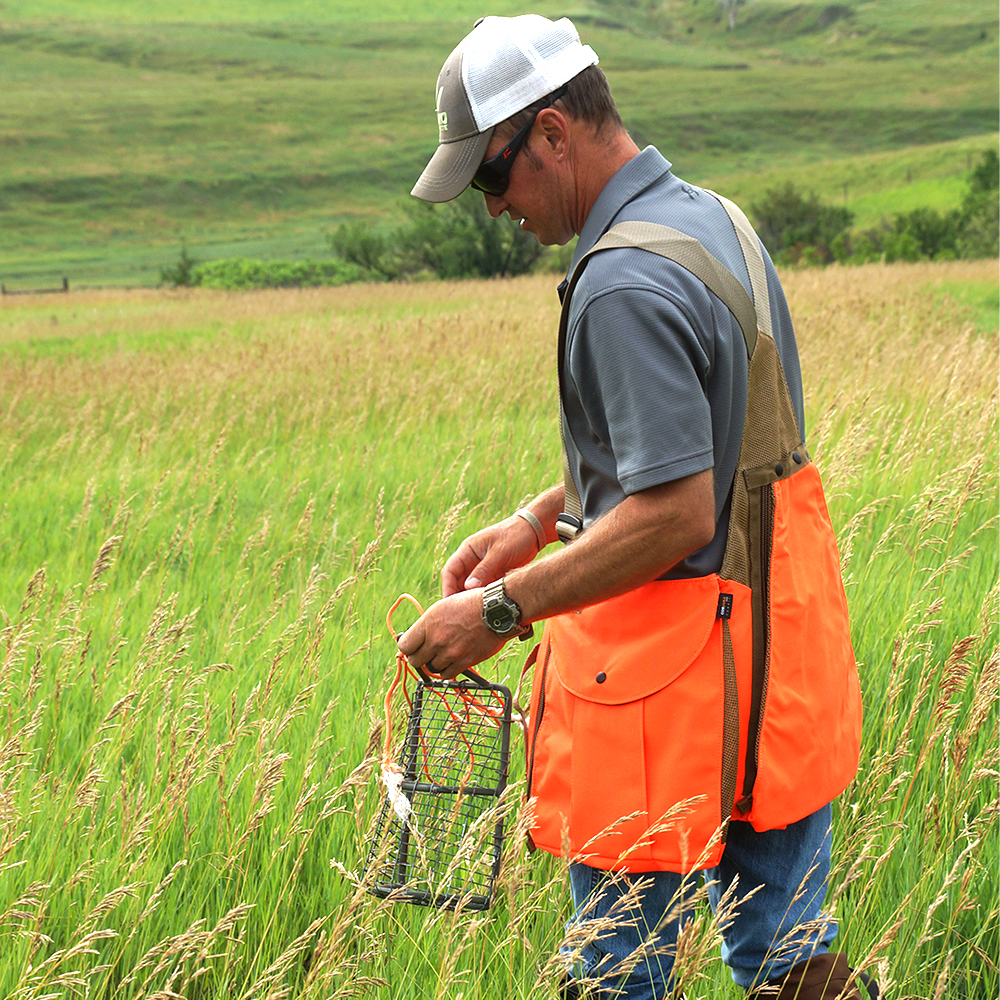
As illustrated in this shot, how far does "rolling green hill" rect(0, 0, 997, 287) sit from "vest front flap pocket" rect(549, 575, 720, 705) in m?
58.8

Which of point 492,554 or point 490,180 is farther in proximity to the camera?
point 492,554

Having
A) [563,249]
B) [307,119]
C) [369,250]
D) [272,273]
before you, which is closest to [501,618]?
[563,249]

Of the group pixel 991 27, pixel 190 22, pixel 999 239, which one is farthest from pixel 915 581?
pixel 991 27

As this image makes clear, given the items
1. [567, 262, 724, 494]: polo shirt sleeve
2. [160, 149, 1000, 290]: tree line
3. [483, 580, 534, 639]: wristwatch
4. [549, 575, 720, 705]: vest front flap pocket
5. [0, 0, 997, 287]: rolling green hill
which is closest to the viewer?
[567, 262, 724, 494]: polo shirt sleeve

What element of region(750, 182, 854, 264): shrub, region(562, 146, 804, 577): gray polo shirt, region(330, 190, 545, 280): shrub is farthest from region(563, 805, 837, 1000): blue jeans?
region(750, 182, 854, 264): shrub

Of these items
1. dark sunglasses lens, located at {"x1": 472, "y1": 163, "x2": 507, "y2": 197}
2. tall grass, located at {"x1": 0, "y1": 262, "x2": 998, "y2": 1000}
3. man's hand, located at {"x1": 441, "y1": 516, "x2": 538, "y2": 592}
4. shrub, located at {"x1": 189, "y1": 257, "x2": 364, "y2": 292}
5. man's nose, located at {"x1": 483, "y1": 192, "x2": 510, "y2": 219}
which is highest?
dark sunglasses lens, located at {"x1": 472, "y1": 163, "x2": 507, "y2": 197}

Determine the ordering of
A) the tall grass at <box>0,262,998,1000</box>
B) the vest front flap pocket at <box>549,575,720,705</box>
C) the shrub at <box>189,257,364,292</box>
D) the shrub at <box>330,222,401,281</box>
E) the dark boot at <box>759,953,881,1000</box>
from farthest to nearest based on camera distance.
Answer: the shrub at <box>189,257,364,292</box>
the shrub at <box>330,222,401,281</box>
the tall grass at <box>0,262,998,1000</box>
the dark boot at <box>759,953,881,1000</box>
the vest front flap pocket at <box>549,575,720,705</box>

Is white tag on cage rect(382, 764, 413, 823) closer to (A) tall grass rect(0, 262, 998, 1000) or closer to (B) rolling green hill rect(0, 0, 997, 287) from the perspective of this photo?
(A) tall grass rect(0, 262, 998, 1000)

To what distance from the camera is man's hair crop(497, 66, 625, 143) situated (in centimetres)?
179

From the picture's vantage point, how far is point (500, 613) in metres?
1.82

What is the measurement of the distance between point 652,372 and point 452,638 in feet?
2.19

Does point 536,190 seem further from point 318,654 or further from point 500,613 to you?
point 318,654

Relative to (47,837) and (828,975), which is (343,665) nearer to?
(47,837)

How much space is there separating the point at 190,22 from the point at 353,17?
32497mm
